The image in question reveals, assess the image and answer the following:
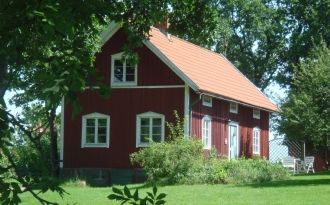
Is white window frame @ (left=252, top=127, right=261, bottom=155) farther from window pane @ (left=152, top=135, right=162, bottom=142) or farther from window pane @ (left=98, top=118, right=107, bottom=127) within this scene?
window pane @ (left=98, top=118, right=107, bottom=127)

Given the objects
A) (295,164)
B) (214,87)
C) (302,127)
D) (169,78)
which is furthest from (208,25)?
(295,164)

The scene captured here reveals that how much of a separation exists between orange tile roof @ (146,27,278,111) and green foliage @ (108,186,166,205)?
22.2 metres

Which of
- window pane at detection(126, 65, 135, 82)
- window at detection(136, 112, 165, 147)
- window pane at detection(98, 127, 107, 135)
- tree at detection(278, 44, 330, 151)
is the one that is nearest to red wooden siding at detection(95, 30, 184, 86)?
window pane at detection(126, 65, 135, 82)

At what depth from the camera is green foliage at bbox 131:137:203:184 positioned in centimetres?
2170

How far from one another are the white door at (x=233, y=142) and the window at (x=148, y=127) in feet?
16.9

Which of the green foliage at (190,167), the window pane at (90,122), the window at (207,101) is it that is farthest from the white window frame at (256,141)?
the green foliage at (190,167)

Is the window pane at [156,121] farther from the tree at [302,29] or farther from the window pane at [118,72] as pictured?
the tree at [302,29]

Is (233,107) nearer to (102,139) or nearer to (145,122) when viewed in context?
(145,122)

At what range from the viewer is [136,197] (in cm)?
308

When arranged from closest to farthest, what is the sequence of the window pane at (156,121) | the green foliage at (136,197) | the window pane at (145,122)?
the green foliage at (136,197) → the window pane at (156,121) → the window pane at (145,122)

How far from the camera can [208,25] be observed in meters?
5.65

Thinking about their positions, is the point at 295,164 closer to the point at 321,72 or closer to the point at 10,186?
the point at 321,72

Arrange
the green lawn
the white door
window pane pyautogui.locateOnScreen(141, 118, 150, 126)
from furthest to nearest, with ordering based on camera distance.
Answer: the white door → window pane pyautogui.locateOnScreen(141, 118, 150, 126) → the green lawn

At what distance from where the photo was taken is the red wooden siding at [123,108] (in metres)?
26.9
